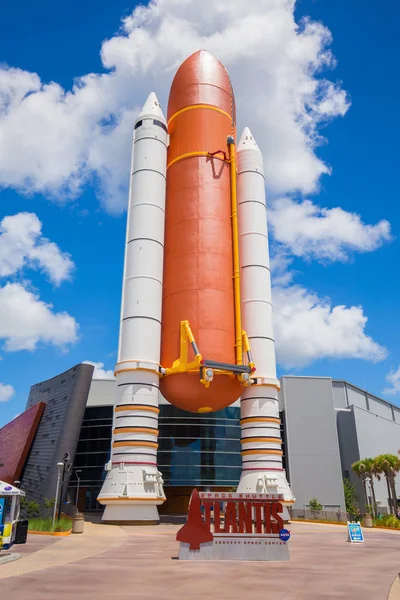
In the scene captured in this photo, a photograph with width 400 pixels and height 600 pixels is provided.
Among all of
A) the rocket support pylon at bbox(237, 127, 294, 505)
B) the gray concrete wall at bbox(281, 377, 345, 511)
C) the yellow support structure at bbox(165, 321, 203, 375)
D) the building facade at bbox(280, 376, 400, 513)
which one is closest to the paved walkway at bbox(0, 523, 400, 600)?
the yellow support structure at bbox(165, 321, 203, 375)

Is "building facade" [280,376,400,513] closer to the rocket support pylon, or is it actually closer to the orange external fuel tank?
the rocket support pylon

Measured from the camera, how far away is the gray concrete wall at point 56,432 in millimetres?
44378

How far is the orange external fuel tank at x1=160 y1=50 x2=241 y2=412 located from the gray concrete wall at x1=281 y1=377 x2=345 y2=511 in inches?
971

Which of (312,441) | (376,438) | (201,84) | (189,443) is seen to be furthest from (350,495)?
(201,84)

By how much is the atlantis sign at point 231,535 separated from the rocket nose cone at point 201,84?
3300 cm

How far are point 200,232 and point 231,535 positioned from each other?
24.2 metres

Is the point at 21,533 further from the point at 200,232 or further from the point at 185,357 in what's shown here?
the point at 200,232

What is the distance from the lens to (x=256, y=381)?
3681 centimetres

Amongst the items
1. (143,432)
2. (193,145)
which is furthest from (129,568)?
(193,145)

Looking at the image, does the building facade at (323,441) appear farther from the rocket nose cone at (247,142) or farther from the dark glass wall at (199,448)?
the rocket nose cone at (247,142)

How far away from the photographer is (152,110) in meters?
41.5

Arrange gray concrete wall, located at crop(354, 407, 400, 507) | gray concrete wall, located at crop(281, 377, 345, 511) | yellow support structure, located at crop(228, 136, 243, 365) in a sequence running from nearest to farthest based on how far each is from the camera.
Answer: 1. yellow support structure, located at crop(228, 136, 243, 365)
2. gray concrete wall, located at crop(281, 377, 345, 511)
3. gray concrete wall, located at crop(354, 407, 400, 507)

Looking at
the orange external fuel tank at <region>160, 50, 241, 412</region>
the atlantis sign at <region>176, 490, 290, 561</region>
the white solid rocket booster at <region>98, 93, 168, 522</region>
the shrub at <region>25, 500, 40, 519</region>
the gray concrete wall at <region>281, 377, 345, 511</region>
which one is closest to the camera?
the atlantis sign at <region>176, 490, 290, 561</region>

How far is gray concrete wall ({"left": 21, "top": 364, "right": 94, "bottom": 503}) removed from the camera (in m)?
44.4
